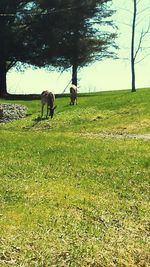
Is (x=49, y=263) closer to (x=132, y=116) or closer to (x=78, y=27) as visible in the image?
(x=132, y=116)

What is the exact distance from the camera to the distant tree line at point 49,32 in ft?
181

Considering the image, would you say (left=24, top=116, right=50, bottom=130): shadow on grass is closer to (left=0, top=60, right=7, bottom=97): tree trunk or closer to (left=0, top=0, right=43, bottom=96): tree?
(left=0, top=0, right=43, bottom=96): tree

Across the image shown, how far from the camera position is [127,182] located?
1582cm

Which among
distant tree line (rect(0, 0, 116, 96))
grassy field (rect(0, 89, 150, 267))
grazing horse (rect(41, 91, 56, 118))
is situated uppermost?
distant tree line (rect(0, 0, 116, 96))

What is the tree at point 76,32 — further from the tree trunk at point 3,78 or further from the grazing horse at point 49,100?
the grazing horse at point 49,100

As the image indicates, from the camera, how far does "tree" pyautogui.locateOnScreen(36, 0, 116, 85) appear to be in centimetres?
5575

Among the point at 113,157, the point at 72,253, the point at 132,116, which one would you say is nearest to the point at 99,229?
the point at 72,253

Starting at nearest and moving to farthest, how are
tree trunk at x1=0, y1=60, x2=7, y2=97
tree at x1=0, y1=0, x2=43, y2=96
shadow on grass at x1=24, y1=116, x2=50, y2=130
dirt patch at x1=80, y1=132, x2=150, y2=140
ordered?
dirt patch at x1=80, y1=132, x2=150, y2=140, shadow on grass at x1=24, y1=116, x2=50, y2=130, tree at x1=0, y1=0, x2=43, y2=96, tree trunk at x1=0, y1=60, x2=7, y2=97

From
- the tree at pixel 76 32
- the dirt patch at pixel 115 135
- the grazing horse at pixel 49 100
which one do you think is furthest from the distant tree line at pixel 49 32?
the dirt patch at pixel 115 135

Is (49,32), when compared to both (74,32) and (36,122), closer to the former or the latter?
(74,32)

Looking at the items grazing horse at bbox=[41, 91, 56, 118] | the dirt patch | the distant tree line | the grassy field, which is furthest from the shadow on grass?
the distant tree line

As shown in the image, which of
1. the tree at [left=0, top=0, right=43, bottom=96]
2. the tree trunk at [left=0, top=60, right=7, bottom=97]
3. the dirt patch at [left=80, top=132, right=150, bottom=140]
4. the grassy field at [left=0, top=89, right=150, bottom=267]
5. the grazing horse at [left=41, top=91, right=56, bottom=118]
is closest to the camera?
the grassy field at [left=0, top=89, right=150, bottom=267]

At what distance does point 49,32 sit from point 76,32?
333 cm

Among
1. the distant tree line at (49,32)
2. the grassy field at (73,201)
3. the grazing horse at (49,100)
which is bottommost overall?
the grassy field at (73,201)
